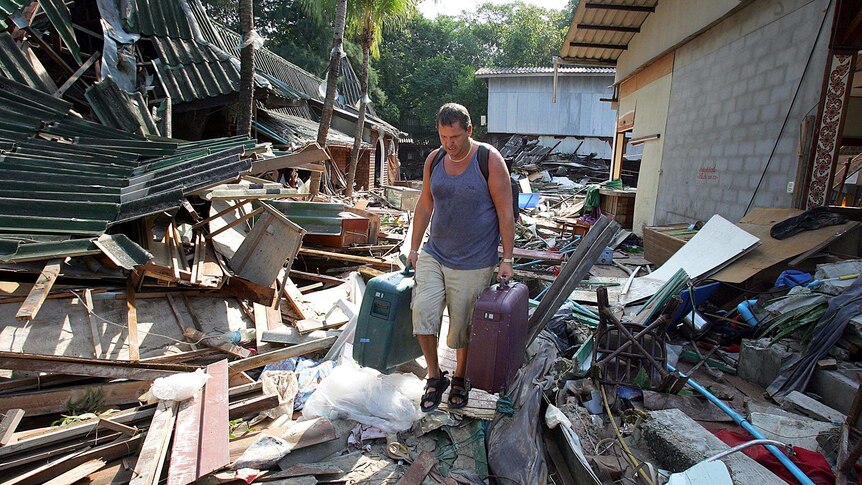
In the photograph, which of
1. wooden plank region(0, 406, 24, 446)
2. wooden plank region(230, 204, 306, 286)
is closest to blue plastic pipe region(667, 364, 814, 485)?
wooden plank region(230, 204, 306, 286)

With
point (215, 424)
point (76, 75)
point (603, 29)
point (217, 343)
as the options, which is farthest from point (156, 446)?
point (603, 29)

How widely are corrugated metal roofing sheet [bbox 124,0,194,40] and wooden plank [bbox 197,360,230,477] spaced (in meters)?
7.04

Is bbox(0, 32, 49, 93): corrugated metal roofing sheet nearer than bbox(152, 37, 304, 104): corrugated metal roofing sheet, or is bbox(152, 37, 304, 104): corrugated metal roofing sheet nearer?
bbox(0, 32, 49, 93): corrugated metal roofing sheet

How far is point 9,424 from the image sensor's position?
2707 mm

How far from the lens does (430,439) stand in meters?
2.92

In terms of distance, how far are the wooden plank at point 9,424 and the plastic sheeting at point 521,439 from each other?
2.80m

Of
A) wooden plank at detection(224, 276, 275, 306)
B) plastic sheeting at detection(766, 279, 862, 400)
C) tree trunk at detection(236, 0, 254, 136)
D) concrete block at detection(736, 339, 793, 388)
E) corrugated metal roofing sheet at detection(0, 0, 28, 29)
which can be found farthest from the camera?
tree trunk at detection(236, 0, 254, 136)

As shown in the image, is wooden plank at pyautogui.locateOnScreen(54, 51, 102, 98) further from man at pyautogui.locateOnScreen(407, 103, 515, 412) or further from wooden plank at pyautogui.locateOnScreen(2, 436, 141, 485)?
man at pyautogui.locateOnScreen(407, 103, 515, 412)

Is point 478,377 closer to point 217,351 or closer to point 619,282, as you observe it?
point 217,351

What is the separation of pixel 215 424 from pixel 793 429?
11.8 ft

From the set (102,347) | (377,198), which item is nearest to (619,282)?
(102,347)

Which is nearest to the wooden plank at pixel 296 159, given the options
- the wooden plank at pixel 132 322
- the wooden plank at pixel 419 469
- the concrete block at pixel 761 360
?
the wooden plank at pixel 132 322

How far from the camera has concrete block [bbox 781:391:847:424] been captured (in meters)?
3.04

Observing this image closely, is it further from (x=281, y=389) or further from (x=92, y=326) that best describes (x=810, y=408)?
(x=92, y=326)
